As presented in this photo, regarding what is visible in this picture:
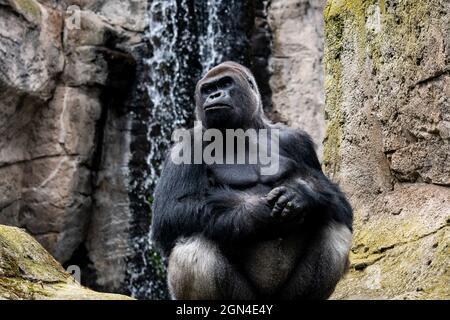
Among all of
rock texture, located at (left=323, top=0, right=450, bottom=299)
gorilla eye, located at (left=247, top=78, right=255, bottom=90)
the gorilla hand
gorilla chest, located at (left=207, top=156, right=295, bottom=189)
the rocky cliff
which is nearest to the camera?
the gorilla hand

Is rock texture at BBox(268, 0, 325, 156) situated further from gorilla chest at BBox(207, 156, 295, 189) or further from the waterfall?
gorilla chest at BBox(207, 156, 295, 189)

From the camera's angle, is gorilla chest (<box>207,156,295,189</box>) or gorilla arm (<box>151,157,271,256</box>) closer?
gorilla arm (<box>151,157,271,256</box>)

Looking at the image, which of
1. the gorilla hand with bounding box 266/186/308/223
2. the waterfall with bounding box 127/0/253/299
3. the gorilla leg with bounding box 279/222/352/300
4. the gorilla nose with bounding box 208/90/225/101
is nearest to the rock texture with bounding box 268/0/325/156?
the waterfall with bounding box 127/0/253/299

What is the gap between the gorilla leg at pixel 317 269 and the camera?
4.70 meters

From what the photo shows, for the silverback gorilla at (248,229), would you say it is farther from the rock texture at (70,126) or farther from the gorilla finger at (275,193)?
the rock texture at (70,126)

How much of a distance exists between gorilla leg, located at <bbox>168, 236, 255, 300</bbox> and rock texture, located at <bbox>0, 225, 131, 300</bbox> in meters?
0.39

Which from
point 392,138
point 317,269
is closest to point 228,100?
point 317,269

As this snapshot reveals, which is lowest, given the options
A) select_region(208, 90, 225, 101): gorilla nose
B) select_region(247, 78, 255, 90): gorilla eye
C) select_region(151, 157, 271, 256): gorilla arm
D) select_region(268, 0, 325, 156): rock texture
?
select_region(151, 157, 271, 256): gorilla arm

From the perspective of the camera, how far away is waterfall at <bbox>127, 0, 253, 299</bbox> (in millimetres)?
11539

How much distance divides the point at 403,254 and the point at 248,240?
48.0 inches

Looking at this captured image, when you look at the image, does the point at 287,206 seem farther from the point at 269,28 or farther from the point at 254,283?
the point at 269,28

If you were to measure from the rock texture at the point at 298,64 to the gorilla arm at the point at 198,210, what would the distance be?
6.42 meters

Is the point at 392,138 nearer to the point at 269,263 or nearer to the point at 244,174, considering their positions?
the point at 244,174
